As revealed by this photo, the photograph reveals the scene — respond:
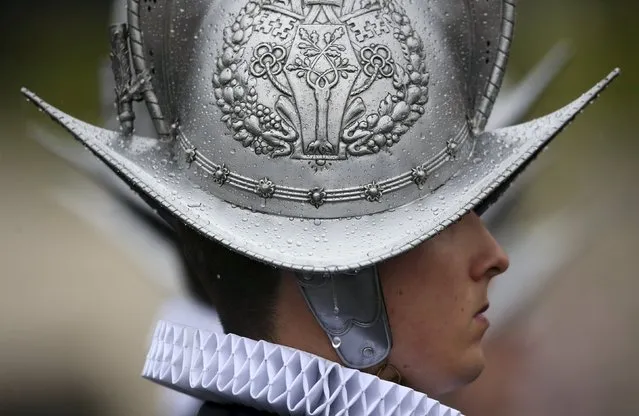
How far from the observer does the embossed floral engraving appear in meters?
1.38

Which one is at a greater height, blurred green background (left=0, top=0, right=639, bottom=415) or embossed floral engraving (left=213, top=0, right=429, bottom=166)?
embossed floral engraving (left=213, top=0, right=429, bottom=166)

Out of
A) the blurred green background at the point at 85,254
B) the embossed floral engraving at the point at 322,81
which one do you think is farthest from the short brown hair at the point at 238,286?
the blurred green background at the point at 85,254

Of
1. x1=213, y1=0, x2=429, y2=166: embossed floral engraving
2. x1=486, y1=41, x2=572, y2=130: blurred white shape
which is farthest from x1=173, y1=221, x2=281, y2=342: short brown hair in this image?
x1=486, y1=41, x2=572, y2=130: blurred white shape

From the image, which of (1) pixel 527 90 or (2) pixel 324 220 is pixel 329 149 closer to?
(2) pixel 324 220

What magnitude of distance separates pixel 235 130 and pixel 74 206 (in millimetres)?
1128

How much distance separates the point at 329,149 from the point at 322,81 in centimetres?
10

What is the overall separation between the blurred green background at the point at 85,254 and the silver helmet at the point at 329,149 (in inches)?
35.6

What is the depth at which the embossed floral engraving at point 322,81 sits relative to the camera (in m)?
1.38

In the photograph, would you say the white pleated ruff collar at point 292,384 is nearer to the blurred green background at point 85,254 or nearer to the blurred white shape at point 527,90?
the blurred white shape at point 527,90

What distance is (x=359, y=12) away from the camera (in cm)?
142

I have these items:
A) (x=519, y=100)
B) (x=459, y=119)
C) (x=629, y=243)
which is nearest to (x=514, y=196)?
(x=519, y=100)

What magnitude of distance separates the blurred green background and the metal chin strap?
103 centimetres

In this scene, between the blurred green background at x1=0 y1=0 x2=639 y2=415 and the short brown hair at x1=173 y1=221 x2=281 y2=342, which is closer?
the short brown hair at x1=173 y1=221 x2=281 y2=342

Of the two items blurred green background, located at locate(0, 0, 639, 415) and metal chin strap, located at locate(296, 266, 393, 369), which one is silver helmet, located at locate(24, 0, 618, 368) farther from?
blurred green background, located at locate(0, 0, 639, 415)
